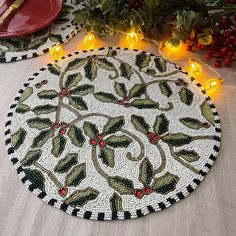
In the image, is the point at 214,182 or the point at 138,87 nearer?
the point at 214,182

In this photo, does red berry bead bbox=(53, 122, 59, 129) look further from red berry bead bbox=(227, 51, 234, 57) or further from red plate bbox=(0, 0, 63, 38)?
red berry bead bbox=(227, 51, 234, 57)

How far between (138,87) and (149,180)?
0.71ft

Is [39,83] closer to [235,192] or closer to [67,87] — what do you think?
[67,87]

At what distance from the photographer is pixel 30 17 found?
744 millimetres

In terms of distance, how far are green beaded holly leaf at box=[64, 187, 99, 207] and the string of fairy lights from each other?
33cm

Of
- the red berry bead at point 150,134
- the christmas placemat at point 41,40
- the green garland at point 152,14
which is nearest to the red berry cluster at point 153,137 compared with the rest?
the red berry bead at point 150,134

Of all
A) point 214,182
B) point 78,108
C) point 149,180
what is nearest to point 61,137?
point 78,108

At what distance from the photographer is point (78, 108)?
0.62 m

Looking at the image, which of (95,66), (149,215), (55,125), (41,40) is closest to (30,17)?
(41,40)

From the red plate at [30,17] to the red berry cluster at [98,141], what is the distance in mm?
323

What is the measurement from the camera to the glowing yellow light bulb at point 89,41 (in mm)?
735

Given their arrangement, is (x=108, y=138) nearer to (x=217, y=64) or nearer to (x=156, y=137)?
(x=156, y=137)

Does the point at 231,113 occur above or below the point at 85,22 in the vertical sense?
below

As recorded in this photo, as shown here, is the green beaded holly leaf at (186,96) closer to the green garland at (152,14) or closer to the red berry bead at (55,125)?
the green garland at (152,14)
